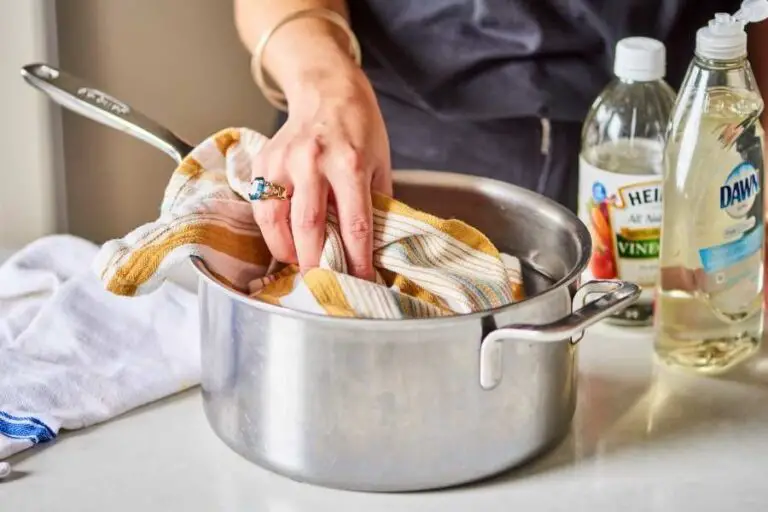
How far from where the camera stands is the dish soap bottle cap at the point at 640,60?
2.82 ft

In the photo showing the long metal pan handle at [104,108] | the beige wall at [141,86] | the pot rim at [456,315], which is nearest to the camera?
the pot rim at [456,315]

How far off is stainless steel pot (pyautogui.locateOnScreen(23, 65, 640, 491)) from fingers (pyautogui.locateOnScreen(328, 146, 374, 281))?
0.30 feet

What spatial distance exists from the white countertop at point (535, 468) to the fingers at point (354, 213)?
0.14 meters

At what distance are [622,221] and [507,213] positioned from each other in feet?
0.28

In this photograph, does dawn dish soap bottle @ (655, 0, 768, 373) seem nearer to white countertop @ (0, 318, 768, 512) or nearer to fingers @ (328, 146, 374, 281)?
white countertop @ (0, 318, 768, 512)

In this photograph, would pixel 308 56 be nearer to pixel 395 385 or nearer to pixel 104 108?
pixel 104 108

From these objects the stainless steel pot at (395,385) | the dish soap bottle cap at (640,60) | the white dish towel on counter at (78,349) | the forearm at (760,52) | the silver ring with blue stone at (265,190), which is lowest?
the white dish towel on counter at (78,349)

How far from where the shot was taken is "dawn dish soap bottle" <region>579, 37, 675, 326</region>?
2.83ft

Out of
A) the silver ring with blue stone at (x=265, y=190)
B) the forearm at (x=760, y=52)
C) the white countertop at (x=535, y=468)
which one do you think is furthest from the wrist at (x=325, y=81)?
the forearm at (x=760, y=52)

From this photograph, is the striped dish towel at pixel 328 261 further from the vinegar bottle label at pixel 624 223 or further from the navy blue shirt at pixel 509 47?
the navy blue shirt at pixel 509 47

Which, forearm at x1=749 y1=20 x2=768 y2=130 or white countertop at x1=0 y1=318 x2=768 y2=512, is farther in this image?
forearm at x1=749 y1=20 x2=768 y2=130

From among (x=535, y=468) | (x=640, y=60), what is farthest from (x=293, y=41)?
(x=535, y=468)

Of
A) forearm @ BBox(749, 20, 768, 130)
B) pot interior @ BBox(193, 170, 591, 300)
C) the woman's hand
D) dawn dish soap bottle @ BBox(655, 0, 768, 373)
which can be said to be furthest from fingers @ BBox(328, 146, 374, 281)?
forearm @ BBox(749, 20, 768, 130)

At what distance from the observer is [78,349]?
33.5 inches
